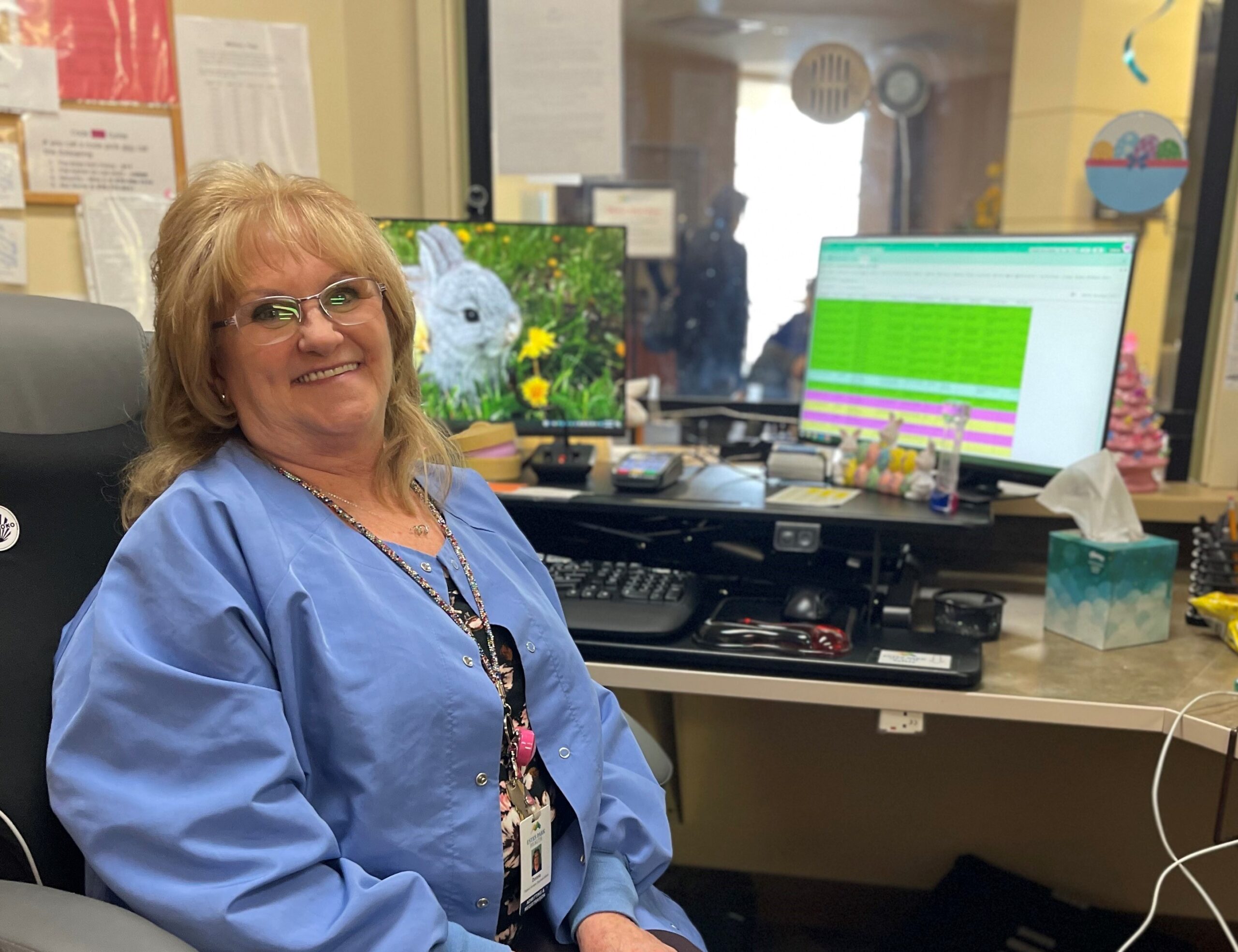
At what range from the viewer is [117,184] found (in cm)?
174

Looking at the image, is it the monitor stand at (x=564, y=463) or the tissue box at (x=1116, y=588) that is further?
the monitor stand at (x=564, y=463)

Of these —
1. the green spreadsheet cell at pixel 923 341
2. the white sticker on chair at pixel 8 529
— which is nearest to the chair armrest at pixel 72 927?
the white sticker on chair at pixel 8 529

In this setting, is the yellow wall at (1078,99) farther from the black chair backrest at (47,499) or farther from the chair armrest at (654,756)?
the black chair backrest at (47,499)

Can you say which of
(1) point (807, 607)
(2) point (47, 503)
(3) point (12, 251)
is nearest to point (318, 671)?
(2) point (47, 503)

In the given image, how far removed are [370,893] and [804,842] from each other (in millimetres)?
1448

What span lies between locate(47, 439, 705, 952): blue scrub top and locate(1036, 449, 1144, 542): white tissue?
78 centimetres

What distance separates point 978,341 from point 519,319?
0.74 metres

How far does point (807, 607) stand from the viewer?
4.59 feet

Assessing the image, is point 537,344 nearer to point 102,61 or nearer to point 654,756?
point 654,756

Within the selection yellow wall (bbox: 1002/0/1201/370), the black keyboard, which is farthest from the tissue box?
yellow wall (bbox: 1002/0/1201/370)

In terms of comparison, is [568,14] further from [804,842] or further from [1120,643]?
[804,842]

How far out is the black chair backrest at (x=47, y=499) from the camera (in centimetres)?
88

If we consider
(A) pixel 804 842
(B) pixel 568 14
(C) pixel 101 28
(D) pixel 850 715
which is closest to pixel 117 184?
(C) pixel 101 28

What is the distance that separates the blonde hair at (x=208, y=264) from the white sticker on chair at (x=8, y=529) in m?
0.09
